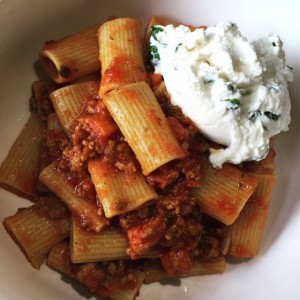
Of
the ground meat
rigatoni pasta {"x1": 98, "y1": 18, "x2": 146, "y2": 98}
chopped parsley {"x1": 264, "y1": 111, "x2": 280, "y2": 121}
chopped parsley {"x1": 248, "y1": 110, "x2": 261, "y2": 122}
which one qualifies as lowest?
the ground meat

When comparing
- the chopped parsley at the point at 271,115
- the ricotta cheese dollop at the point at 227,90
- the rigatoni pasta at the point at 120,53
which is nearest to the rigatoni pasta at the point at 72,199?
the rigatoni pasta at the point at 120,53

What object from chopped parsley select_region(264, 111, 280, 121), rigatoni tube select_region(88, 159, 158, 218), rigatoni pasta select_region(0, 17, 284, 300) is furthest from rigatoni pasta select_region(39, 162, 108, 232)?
chopped parsley select_region(264, 111, 280, 121)

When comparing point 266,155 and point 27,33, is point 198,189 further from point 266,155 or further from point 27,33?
point 27,33

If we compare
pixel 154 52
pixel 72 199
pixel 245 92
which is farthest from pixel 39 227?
pixel 245 92

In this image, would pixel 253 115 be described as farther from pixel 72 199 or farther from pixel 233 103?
pixel 72 199

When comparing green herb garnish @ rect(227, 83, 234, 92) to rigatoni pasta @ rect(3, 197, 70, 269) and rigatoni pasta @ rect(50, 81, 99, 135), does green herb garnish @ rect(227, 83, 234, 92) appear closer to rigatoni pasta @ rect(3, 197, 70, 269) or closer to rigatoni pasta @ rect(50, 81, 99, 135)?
rigatoni pasta @ rect(50, 81, 99, 135)

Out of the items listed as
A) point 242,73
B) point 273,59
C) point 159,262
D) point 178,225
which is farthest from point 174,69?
point 159,262

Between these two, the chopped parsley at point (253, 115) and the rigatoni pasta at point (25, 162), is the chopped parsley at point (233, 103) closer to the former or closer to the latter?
the chopped parsley at point (253, 115)

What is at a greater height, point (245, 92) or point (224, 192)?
point (245, 92)
